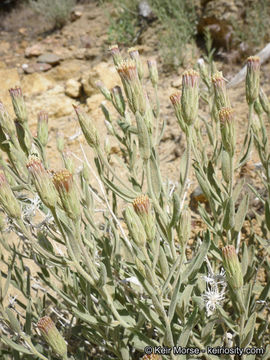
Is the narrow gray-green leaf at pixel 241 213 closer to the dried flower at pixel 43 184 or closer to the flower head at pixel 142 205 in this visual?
the flower head at pixel 142 205

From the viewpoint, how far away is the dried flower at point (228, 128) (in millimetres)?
1349

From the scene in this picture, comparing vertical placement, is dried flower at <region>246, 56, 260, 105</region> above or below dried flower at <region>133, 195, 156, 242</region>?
above

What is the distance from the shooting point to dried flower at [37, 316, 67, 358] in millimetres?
1284

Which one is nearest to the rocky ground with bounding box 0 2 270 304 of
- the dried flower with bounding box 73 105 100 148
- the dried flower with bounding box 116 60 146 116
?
the dried flower with bounding box 73 105 100 148

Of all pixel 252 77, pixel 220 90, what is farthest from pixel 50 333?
pixel 252 77

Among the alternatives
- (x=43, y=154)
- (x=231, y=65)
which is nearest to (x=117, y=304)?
(x=43, y=154)

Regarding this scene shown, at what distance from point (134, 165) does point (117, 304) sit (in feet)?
1.80

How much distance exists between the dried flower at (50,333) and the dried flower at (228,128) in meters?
0.82

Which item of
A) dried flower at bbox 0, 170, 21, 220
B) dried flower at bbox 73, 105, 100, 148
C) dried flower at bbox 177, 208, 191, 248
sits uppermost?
dried flower at bbox 73, 105, 100, 148

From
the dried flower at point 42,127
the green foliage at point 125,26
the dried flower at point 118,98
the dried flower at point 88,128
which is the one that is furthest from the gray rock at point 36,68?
the dried flower at point 88,128

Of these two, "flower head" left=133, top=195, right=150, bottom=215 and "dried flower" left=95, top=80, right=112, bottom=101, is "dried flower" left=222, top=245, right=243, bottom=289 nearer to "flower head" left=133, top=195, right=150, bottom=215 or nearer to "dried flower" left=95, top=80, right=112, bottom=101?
"flower head" left=133, top=195, right=150, bottom=215

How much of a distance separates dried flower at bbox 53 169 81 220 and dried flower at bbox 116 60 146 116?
377mm

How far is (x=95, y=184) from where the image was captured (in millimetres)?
3711

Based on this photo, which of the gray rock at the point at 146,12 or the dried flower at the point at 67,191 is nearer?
the dried flower at the point at 67,191
